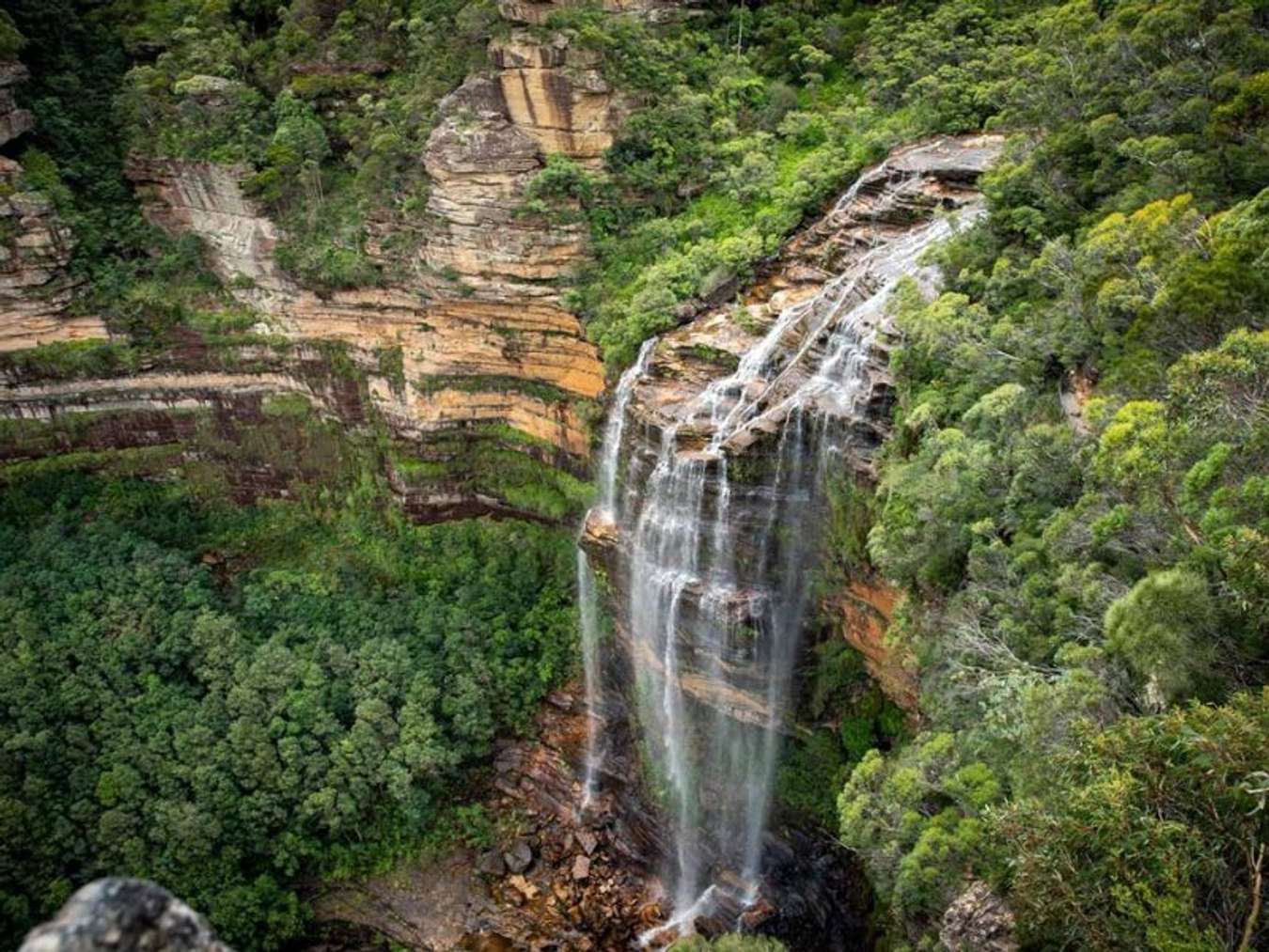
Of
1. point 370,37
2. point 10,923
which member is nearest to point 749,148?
point 370,37

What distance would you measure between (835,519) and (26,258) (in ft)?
75.4

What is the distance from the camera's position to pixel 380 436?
27.7m

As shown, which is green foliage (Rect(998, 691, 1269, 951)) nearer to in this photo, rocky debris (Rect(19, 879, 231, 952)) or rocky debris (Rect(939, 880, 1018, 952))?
rocky debris (Rect(939, 880, 1018, 952))

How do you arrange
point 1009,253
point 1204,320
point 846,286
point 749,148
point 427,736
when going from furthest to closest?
1. point 749,148
2. point 427,736
3. point 846,286
4. point 1009,253
5. point 1204,320

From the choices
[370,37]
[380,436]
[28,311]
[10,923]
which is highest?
[370,37]

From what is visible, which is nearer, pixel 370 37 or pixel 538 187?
pixel 538 187

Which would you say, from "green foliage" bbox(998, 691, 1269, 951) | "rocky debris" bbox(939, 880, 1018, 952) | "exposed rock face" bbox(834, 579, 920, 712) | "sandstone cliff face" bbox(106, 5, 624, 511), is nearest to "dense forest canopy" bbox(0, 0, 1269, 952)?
"green foliage" bbox(998, 691, 1269, 951)

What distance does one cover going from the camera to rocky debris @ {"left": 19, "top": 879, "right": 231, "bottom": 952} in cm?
319

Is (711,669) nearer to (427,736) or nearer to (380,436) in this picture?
(427,736)

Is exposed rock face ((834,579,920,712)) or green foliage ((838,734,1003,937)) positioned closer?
green foliage ((838,734,1003,937))

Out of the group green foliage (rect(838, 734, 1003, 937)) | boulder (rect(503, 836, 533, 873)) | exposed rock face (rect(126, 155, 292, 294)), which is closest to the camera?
green foliage (rect(838, 734, 1003, 937))

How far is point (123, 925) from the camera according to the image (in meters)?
3.38

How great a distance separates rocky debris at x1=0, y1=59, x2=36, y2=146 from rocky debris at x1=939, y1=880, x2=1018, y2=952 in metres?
29.1

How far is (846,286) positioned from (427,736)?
1460 centimetres
